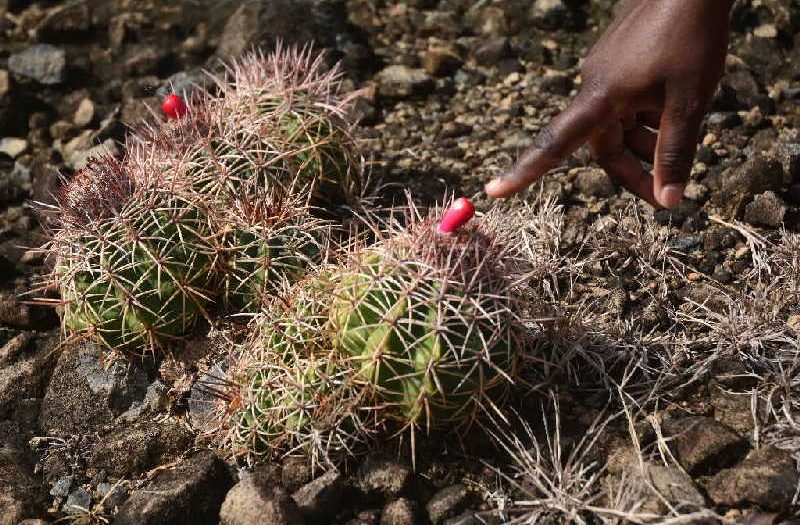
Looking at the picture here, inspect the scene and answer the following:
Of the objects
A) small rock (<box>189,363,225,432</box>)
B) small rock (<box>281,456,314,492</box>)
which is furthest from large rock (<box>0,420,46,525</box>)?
small rock (<box>281,456,314,492</box>)

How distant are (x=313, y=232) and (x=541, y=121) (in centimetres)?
191

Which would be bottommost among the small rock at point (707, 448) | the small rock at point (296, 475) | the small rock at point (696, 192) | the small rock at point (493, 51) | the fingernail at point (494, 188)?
the small rock at point (296, 475)

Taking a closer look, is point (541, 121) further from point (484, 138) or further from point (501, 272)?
point (501, 272)

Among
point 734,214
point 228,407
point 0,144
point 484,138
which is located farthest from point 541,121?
point 0,144

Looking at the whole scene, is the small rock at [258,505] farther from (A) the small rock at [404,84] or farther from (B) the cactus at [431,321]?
(A) the small rock at [404,84]

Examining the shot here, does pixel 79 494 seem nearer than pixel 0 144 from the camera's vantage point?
Yes

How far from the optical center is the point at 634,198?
4.53 m

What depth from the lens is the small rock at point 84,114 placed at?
5.48 m

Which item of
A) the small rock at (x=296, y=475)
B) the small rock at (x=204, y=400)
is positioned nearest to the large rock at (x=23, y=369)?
the small rock at (x=204, y=400)

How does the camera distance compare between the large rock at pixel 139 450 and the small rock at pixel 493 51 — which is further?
the small rock at pixel 493 51

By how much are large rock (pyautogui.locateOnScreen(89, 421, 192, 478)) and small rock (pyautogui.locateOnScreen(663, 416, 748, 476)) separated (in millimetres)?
1763

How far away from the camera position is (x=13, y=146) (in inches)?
212

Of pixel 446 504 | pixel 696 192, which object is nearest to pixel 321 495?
pixel 446 504

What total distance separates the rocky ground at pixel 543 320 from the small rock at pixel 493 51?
0.02m
